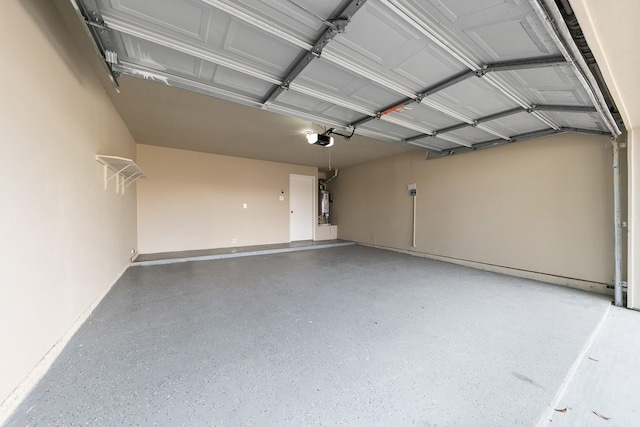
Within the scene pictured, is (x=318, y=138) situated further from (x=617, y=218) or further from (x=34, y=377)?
(x=617, y=218)

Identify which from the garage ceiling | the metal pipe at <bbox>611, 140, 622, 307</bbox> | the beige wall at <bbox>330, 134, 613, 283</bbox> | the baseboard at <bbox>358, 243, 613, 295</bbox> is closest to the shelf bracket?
the garage ceiling

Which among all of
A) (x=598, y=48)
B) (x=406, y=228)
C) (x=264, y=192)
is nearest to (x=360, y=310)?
(x=598, y=48)

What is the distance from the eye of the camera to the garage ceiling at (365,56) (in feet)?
4.68

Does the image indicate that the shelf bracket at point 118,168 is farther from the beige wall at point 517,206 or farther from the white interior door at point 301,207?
the beige wall at point 517,206

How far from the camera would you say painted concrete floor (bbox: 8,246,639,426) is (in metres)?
1.19

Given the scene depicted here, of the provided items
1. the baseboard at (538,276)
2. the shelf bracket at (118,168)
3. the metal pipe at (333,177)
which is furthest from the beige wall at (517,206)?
the shelf bracket at (118,168)

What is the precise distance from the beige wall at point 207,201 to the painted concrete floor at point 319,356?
93.4 inches

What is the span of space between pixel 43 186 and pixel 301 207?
19.2 ft

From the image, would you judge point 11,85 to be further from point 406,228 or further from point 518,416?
point 406,228

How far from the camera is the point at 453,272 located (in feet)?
13.0

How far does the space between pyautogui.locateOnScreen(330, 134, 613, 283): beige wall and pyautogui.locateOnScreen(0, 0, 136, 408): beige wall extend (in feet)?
17.5

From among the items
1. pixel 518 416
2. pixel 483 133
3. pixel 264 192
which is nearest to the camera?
pixel 518 416

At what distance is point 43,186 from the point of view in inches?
59.6

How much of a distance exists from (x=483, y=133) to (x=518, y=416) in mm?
3562
